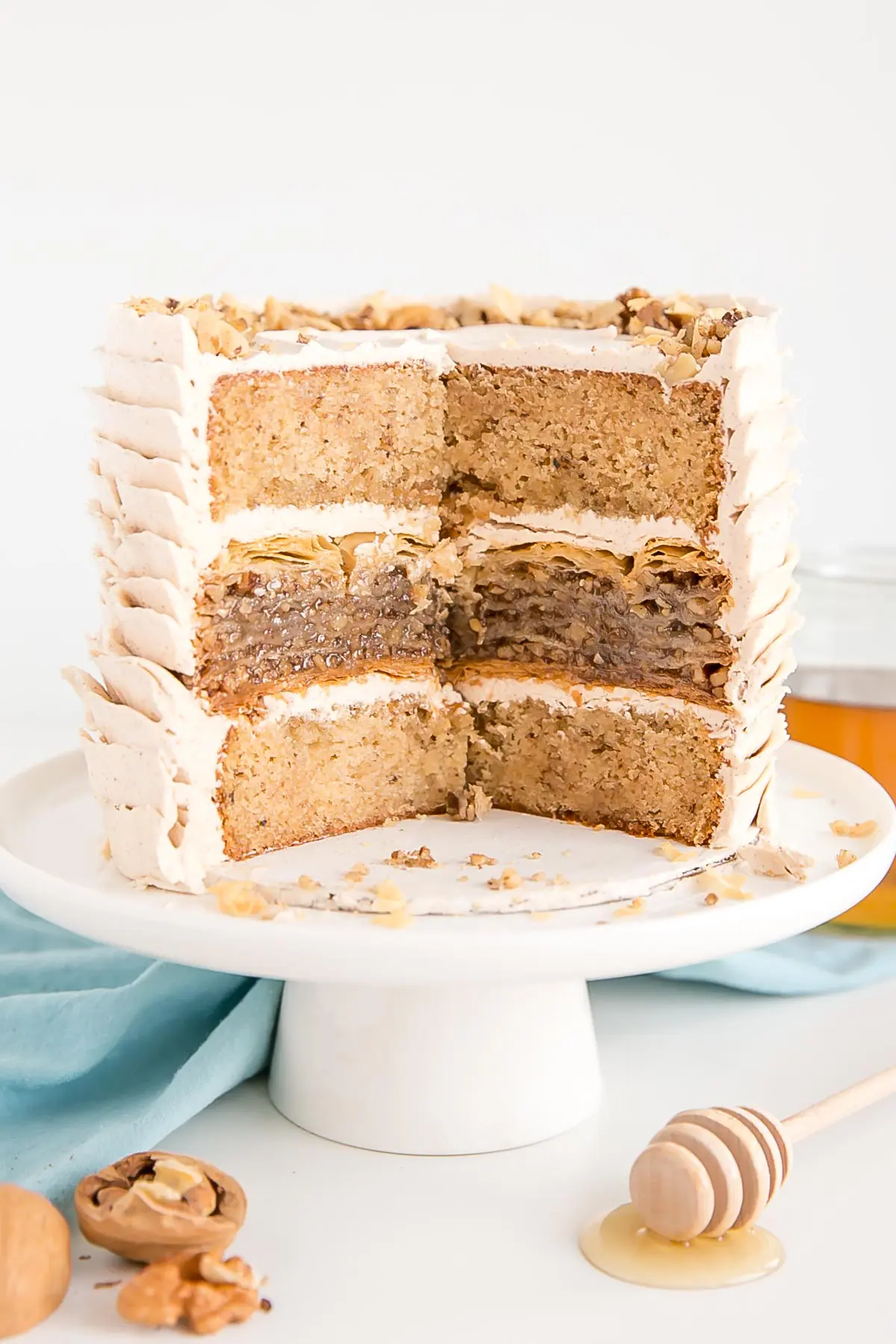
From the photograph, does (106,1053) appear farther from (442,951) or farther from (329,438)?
(329,438)

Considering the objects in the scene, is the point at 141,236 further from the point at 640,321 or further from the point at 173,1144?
the point at 173,1144

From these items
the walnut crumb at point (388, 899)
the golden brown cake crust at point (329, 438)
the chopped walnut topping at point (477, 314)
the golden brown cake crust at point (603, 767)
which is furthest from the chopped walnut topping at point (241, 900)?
the chopped walnut topping at point (477, 314)

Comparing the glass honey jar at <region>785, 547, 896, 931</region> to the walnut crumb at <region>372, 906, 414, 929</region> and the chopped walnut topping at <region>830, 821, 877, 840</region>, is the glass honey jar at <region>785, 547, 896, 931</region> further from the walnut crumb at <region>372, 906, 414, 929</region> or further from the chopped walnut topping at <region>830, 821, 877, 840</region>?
the walnut crumb at <region>372, 906, 414, 929</region>

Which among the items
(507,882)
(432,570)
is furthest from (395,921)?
(432,570)

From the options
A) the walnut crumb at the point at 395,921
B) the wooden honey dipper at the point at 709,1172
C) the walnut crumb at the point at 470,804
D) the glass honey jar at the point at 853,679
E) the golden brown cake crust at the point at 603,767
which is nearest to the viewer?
the wooden honey dipper at the point at 709,1172

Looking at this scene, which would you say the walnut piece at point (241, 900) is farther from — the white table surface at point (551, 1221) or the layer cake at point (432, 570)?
the white table surface at point (551, 1221)

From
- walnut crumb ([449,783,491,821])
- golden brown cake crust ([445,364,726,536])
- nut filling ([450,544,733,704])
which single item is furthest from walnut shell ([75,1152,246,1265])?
golden brown cake crust ([445,364,726,536])

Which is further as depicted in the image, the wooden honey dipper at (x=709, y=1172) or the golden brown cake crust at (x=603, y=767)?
the golden brown cake crust at (x=603, y=767)
